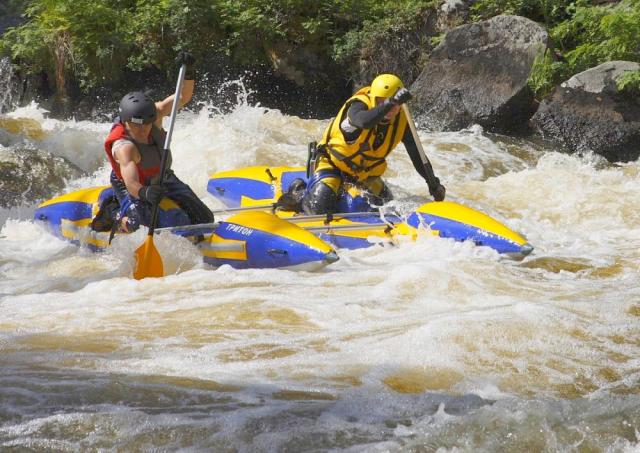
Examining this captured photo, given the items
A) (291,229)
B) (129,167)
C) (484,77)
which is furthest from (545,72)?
(129,167)

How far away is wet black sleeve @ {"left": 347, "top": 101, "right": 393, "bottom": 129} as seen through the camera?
19.6 feet

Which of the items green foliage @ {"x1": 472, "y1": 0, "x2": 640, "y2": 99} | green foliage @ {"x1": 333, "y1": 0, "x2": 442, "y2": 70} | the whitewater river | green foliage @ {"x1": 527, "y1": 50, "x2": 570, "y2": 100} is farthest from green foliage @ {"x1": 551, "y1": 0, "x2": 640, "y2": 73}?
the whitewater river

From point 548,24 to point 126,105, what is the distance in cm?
837

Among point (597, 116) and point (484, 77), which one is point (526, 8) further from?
point (597, 116)

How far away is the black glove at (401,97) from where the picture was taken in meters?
5.75

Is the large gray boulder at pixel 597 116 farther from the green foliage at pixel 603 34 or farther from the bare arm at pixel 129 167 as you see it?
the bare arm at pixel 129 167

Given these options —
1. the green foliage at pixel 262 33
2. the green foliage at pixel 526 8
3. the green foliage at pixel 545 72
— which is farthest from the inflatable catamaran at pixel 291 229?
the green foliage at pixel 526 8

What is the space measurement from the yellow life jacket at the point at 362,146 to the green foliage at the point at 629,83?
451 centimetres

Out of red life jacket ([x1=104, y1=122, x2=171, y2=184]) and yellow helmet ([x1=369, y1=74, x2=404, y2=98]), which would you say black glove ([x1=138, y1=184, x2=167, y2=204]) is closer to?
red life jacket ([x1=104, y1=122, x2=171, y2=184])

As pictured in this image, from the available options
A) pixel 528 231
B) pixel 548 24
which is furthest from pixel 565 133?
pixel 528 231

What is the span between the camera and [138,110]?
220 inches

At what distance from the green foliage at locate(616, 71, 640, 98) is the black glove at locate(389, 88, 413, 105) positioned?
193 inches

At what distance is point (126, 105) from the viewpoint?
564 cm

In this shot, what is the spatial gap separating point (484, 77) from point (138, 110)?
647cm
